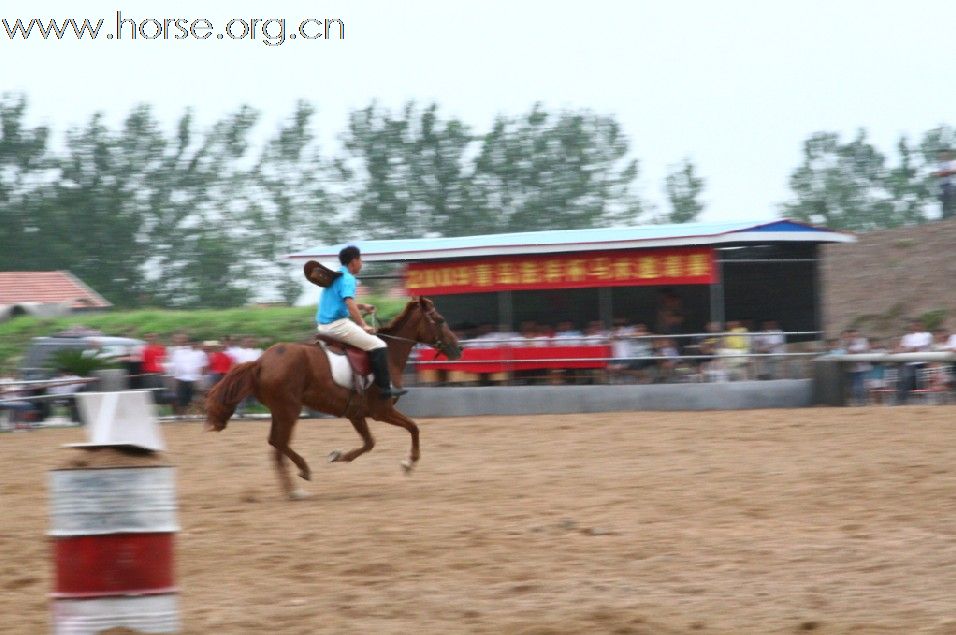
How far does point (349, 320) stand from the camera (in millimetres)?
13664

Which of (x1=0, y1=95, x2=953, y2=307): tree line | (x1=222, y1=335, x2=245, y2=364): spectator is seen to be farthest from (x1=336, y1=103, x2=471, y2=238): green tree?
(x1=222, y1=335, x2=245, y2=364): spectator

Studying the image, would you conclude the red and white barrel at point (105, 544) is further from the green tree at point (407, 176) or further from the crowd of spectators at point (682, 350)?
the green tree at point (407, 176)

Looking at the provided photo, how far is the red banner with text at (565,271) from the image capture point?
22422 mm

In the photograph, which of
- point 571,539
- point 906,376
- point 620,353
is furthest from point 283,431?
point 906,376

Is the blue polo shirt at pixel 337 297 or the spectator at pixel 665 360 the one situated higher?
the blue polo shirt at pixel 337 297

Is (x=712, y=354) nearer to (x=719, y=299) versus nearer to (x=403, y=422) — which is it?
(x=719, y=299)

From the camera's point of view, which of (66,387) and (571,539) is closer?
(571,539)

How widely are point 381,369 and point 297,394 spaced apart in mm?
932

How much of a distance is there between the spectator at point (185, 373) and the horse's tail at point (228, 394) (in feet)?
37.5

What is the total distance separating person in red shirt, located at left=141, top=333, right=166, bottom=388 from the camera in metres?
24.3

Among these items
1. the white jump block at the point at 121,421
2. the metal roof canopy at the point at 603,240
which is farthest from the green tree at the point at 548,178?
the white jump block at the point at 121,421

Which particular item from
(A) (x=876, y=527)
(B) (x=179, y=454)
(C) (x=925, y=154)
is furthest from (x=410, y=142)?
(A) (x=876, y=527)

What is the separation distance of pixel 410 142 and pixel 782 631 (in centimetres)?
5279

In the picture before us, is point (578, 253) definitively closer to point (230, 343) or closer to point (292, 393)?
point (230, 343)
